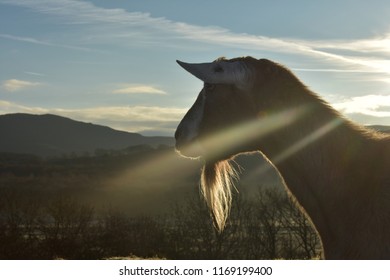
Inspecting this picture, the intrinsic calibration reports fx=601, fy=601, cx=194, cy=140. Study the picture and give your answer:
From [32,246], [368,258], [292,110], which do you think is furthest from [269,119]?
[32,246]

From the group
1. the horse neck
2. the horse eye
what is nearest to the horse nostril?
the horse eye

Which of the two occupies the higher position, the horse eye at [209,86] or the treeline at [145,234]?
the horse eye at [209,86]

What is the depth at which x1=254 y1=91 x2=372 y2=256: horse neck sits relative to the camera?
18.9 ft

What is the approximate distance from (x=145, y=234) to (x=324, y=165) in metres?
33.7

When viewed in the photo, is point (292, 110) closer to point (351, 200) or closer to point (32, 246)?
point (351, 200)

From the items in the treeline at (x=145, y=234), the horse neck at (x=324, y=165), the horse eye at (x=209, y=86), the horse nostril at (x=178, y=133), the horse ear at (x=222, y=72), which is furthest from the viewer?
the treeline at (x=145, y=234)

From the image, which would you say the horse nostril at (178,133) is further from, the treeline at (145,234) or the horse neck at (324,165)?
the treeline at (145,234)

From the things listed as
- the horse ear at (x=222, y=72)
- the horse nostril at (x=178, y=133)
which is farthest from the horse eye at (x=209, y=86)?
the horse nostril at (x=178, y=133)

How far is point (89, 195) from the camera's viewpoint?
116688 mm

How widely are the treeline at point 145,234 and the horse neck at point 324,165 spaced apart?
92.8 feet

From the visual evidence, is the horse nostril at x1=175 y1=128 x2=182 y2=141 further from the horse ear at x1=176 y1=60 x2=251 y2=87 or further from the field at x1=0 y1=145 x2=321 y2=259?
the field at x1=0 y1=145 x2=321 y2=259

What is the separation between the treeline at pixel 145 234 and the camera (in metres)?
35.3

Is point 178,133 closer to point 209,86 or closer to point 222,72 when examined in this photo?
point 209,86

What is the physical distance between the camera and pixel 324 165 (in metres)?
5.92
